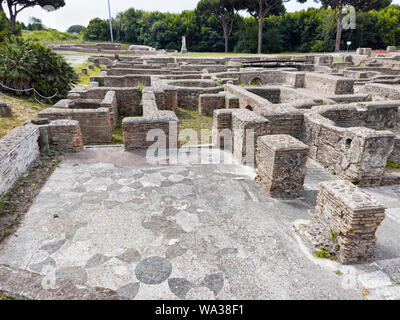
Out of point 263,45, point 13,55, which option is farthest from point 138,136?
point 263,45

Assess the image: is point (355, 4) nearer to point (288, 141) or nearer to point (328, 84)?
point (328, 84)

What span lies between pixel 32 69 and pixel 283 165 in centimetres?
1193

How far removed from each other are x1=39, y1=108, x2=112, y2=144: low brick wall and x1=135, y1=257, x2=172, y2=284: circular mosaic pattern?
5.81m

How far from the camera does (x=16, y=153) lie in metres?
4.99

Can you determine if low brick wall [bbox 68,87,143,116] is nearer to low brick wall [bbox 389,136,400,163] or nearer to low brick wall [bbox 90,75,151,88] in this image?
low brick wall [bbox 90,75,151,88]

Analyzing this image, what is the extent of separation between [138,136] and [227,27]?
4505 centimetres

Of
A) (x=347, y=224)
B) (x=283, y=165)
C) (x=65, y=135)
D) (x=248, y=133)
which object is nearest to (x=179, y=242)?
(x=347, y=224)

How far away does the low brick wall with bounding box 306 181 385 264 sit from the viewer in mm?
3188

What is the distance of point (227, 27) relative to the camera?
45.6m

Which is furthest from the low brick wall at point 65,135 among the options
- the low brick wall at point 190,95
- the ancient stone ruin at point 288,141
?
the low brick wall at point 190,95

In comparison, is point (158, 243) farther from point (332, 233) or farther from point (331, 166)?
point (331, 166)

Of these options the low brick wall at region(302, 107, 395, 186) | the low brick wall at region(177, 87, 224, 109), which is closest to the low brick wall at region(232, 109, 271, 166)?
the low brick wall at region(302, 107, 395, 186)

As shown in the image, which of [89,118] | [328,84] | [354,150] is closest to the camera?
[354,150]
